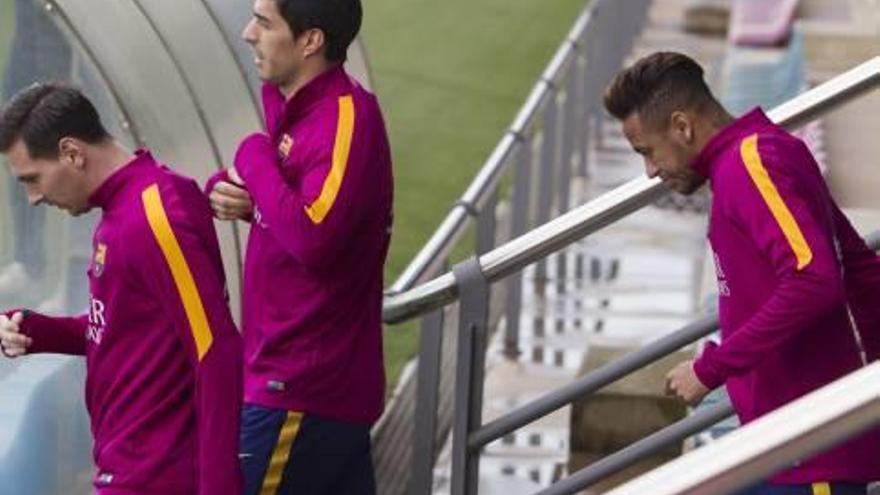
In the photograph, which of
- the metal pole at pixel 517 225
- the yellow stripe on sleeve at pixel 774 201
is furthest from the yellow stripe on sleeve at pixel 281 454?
the metal pole at pixel 517 225

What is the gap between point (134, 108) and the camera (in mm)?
7172

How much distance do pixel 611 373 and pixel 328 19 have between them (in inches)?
53.2

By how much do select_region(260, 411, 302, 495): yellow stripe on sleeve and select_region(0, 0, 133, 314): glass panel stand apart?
3.79ft

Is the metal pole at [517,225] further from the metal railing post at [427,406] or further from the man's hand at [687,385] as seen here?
the man's hand at [687,385]

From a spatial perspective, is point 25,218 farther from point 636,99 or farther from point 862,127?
point 862,127

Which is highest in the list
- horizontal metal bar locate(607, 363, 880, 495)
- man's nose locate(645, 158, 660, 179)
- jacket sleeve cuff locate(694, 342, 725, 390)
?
man's nose locate(645, 158, 660, 179)

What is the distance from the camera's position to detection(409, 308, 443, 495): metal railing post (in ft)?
24.8

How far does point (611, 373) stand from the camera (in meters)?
6.67

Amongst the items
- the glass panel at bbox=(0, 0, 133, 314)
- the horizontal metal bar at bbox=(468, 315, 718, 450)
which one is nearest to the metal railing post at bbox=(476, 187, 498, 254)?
the glass panel at bbox=(0, 0, 133, 314)

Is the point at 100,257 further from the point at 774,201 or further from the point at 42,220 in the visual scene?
the point at 42,220

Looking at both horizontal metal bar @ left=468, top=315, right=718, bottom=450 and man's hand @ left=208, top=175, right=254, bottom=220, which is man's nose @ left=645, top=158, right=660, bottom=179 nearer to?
man's hand @ left=208, top=175, right=254, bottom=220

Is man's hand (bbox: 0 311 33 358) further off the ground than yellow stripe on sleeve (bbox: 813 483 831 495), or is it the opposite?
man's hand (bbox: 0 311 33 358)

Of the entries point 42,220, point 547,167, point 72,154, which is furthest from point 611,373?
point 547,167

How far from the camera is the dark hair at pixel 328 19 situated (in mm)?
5918
